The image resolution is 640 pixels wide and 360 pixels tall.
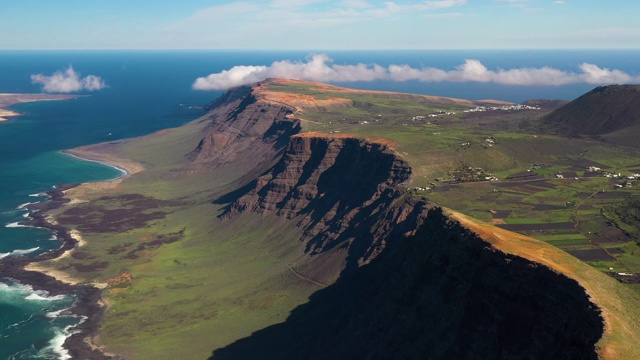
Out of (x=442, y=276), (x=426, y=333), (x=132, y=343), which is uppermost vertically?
(x=442, y=276)

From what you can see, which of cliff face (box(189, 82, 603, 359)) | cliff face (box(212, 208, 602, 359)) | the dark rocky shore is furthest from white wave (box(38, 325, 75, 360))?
cliff face (box(212, 208, 602, 359))

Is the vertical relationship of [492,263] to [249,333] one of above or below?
above

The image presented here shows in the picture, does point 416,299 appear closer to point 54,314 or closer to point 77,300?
point 54,314

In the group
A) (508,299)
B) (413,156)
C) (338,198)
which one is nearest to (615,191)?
(413,156)

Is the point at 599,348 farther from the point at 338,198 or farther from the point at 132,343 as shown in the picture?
the point at 338,198

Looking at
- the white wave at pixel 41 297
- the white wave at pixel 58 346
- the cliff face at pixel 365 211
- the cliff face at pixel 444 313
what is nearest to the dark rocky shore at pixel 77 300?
the white wave at pixel 58 346

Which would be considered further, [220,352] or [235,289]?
[235,289]

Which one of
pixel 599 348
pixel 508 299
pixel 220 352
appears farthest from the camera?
pixel 220 352

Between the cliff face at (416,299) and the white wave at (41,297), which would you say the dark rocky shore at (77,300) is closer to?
the white wave at (41,297)

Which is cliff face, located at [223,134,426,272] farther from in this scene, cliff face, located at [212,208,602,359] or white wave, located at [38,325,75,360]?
white wave, located at [38,325,75,360]
